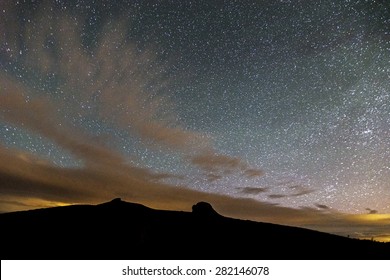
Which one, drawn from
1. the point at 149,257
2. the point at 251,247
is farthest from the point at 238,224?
the point at 149,257

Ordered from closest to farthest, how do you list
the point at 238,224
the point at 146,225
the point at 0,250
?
the point at 0,250 < the point at 146,225 < the point at 238,224

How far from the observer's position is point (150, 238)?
38.3 feet

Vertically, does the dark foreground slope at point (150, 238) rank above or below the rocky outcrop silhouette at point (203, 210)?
below

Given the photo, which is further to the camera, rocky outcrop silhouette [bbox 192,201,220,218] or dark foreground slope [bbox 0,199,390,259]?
rocky outcrop silhouette [bbox 192,201,220,218]

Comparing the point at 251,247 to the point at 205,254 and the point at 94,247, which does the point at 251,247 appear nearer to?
the point at 205,254

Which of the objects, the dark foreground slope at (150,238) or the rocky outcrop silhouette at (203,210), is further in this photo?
the rocky outcrop silhouette at (203,210)

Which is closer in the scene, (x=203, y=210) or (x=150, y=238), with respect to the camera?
(x=150, y=238)

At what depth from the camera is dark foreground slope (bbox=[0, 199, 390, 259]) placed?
10672mm

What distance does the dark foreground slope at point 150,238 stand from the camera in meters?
10.7

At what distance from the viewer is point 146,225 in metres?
12.0

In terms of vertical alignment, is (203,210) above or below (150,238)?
above

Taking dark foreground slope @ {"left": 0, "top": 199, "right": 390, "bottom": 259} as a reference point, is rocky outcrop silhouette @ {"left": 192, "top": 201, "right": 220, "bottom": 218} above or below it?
above

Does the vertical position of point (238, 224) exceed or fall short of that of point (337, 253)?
it exceeds it

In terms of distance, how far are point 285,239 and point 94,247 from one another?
8605 millimetres
